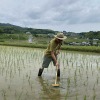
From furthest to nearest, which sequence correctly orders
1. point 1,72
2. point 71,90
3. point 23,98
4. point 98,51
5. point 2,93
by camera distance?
point 98,51 < point 1,72 < point 71,90 < point 2,93 < point 23,98

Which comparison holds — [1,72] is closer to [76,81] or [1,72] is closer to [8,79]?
[8,79]

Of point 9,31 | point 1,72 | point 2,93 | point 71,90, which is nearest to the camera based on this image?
point 2,93

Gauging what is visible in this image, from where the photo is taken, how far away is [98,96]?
18.4 feet

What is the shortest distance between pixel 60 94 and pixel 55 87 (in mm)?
715

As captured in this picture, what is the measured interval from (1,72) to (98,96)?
3.87m

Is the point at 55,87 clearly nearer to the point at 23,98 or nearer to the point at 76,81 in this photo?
the point at 76,81

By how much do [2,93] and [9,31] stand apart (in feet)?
212

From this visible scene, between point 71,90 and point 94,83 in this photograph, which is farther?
point 94,83

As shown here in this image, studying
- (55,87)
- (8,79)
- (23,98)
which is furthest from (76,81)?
(23,98)

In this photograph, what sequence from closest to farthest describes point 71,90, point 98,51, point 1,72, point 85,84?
point 71,90
point 85,84
point 1,72
point 98,51

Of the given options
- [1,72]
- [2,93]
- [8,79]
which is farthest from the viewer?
[1,72]

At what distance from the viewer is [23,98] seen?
530cm

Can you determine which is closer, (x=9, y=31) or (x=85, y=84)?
(x=85, y=84)

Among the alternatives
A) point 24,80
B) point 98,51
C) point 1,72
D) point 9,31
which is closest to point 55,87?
point 24,80
